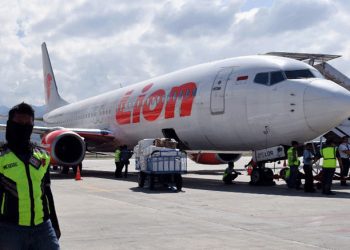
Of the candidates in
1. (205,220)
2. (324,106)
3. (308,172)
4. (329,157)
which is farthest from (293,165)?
(205,220)

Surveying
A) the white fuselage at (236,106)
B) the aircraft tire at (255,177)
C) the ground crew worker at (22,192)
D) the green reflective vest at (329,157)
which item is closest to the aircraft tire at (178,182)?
the white fuselage at (236,106)

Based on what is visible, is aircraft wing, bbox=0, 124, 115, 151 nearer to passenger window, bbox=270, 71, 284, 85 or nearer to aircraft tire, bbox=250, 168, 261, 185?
aircraft tire, bbox=250, 168, 261, 185

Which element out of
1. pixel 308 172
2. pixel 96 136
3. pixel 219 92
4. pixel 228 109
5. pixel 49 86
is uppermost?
pixel 49 86

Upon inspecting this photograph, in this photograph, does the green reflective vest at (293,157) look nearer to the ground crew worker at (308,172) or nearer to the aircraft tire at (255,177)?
the ground crew worker at (308,172)

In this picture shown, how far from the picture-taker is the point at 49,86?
34.2m

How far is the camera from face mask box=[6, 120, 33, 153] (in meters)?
3.18

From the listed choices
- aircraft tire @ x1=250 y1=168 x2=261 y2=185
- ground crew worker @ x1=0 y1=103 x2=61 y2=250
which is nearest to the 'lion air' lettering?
aircraft tire @ x1=250 y1=168 x2=261 y2=185

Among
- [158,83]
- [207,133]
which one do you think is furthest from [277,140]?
[158,83]

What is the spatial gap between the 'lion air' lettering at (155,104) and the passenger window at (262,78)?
2.33 m

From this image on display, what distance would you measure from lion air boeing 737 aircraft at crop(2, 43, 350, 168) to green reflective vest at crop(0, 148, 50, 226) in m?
9.51

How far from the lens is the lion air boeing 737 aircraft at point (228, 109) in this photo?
1210cm

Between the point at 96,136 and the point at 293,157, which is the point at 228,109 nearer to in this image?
the point at 293,157

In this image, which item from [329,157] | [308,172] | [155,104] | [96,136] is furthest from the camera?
[96,136]

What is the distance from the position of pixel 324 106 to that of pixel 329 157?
1135mm
